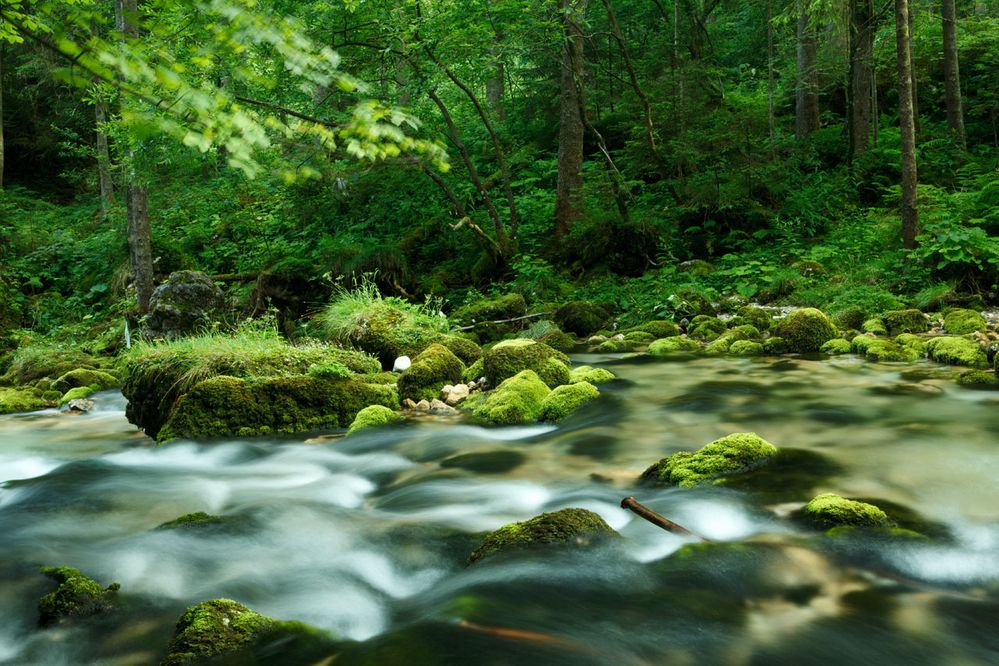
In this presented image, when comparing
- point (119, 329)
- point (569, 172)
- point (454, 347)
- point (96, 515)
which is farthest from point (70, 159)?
point (96, 515)

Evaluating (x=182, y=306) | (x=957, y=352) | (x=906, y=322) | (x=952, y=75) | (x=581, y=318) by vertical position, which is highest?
(x=952, y=75)

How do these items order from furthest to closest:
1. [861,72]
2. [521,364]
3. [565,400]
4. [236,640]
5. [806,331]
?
1. [861,72]
2. [806,331]
3. [521,364]
4. [565,400]
5. [236,640]

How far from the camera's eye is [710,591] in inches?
136

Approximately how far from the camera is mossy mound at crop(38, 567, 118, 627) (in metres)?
3.34

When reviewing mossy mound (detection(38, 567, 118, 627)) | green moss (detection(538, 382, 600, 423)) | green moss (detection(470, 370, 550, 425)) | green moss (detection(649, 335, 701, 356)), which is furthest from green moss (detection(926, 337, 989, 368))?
mossy mound (detection(38, 567, 118, 627))

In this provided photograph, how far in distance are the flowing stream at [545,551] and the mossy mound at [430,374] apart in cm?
111

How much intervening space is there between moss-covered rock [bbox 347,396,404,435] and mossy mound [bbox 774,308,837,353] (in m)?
5.83

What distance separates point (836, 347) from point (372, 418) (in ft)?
21.1

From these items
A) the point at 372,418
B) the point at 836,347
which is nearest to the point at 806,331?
the point at 836,347

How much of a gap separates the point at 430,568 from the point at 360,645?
35.0 inches

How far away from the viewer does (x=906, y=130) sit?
12391 mm

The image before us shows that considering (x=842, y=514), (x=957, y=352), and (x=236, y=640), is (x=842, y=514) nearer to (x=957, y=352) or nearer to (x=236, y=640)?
(x=236, y=640)

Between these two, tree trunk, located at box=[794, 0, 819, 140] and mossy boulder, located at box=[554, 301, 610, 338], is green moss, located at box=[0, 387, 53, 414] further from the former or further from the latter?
Result: tree trunk, located at box=[794, 0, 819, 140]

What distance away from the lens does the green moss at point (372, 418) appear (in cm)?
736
